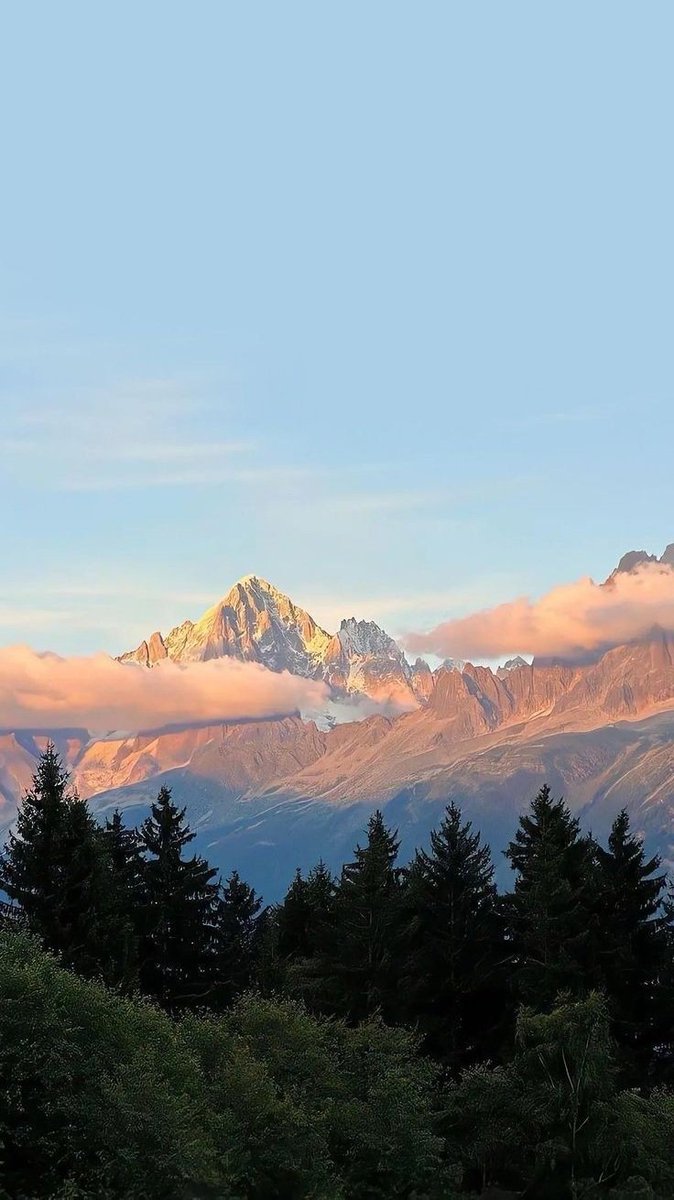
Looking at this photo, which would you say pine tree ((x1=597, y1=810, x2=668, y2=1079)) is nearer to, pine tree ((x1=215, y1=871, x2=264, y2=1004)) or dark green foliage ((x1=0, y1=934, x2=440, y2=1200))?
dark green foliage ((x1=0, y1=934, x2=440, y2=1200))

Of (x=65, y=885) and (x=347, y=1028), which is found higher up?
(x=65, y=885)

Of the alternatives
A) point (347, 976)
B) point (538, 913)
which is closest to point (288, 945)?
point (347, 976)

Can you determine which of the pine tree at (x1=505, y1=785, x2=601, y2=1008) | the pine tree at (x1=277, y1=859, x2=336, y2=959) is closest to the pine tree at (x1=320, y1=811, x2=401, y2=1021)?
the pine tree at (x1=505, y1=785, x2=601, y2=1008)

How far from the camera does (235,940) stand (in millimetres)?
93188

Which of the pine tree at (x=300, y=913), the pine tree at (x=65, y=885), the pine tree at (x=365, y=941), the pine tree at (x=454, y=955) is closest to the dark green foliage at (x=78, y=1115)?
the pine tree at (x=65, y=885)

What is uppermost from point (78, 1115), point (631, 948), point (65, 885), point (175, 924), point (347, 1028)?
point (65, 885)

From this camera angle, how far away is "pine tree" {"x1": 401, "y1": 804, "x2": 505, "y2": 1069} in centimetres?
7388

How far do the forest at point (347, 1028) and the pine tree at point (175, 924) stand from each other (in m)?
0.16

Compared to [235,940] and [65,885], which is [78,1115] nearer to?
[65,885]

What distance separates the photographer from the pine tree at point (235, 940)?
81.3 m

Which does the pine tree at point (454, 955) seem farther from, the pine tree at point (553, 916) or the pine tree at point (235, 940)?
the pine tree at point (235, 940)

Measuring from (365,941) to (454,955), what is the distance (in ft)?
16.8

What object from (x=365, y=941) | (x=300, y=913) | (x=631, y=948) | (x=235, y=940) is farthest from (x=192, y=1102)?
(x=300, y=913)

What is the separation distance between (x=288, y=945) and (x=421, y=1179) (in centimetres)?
5864
